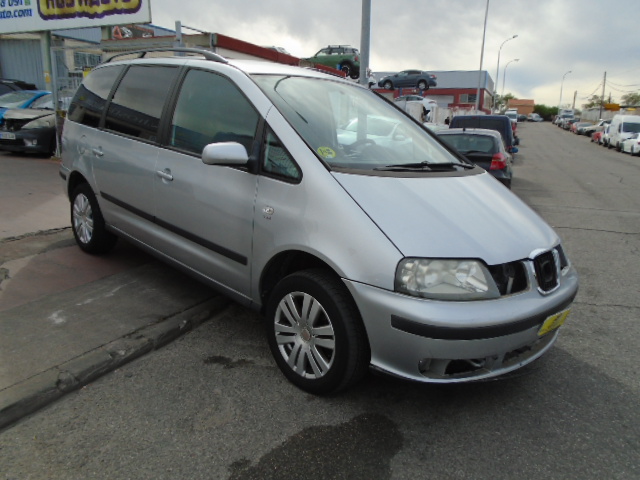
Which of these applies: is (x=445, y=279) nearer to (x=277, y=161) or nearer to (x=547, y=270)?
(x=547, y=270)

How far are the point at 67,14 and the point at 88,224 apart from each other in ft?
28.3

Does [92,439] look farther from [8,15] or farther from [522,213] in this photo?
[8,15]

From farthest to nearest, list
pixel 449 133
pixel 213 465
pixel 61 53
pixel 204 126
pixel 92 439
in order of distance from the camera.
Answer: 1. pixel 61 53
2. pixel 449 133
3. pixel 204 126
4. pixel 92 439
5. pixel 213 465

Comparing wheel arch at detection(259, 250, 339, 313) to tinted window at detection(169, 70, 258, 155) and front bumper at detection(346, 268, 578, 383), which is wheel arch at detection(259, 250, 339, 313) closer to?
front bumper at detection(346, 268, 578, 383)

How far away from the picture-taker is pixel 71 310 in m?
3.64

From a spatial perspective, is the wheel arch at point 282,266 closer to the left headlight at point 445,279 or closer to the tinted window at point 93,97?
the left headlight at point 445,279

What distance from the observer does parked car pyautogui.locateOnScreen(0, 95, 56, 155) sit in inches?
427

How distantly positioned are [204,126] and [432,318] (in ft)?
6.70

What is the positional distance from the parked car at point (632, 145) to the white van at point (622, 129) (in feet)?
1.55

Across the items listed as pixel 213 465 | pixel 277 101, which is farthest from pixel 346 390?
pixel 277 101

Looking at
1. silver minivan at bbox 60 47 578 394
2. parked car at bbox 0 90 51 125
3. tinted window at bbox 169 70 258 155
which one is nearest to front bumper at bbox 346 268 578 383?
silver minivan at bbox 60 47 578 394

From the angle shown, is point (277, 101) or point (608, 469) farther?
point (277, 101)

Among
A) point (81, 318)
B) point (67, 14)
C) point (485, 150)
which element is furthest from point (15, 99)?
point (81, 318)

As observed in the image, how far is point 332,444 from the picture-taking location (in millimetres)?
2445
